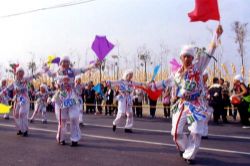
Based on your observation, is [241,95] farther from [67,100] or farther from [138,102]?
[138,102]

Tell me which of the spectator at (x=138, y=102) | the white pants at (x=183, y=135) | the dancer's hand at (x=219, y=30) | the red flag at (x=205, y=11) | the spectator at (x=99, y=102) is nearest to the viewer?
the white pants at (x=183, y=135)

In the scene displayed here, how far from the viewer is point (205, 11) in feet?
25.0

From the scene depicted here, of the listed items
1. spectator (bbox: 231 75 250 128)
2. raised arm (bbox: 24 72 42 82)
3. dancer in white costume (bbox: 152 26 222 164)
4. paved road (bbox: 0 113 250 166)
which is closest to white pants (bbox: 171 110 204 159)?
dancer in white costume (bbox: 152 26 222 164)

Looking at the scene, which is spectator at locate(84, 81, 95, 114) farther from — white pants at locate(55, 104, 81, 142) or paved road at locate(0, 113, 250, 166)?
white pants at locate(55, 104, 81, 142)

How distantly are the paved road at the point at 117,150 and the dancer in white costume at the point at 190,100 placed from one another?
0.42m

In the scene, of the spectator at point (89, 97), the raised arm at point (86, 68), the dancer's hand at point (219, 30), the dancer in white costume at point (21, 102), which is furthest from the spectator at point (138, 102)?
the dancer's hand at point (219, 30)

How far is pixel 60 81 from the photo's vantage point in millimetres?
9969

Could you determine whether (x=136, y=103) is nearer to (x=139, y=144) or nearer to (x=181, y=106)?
(x=139, y=144)

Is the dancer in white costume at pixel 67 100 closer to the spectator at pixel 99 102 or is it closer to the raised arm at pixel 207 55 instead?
the raised arm at pixel 207 55

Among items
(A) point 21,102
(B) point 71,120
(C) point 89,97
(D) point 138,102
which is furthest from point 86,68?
(C) point 89,97

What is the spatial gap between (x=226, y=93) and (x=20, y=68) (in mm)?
9778

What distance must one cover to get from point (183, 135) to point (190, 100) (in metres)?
0.71

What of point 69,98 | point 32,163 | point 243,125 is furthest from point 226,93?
point 32,163

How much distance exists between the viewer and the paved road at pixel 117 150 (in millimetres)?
7844
